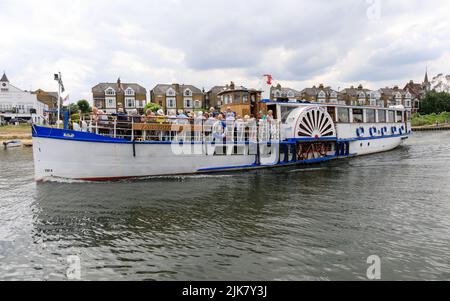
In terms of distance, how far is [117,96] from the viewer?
71.4m

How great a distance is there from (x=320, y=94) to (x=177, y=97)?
130 feet

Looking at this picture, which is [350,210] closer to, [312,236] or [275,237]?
[312,236]

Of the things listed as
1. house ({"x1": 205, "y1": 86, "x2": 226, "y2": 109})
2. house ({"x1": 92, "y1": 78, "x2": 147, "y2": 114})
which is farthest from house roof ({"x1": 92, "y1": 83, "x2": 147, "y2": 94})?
house ({"x1": 205, "y1": 86, "x2": 226, "y2": 109})

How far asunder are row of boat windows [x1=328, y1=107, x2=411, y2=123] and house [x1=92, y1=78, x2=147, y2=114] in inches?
2155

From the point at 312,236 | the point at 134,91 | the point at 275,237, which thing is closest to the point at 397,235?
the point at 312,236

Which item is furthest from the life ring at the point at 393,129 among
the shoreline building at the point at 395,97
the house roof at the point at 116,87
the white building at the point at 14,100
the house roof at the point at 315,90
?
the shoreline building at the point at 395,97

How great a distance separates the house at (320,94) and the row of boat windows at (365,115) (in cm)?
5912

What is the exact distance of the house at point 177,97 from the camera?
73.9 metres

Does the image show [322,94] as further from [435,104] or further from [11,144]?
[11,144]

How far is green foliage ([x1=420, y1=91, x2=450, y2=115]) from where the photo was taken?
82.9 metres

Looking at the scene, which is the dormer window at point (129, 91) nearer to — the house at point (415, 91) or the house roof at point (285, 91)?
the house roof at point (285, 91)

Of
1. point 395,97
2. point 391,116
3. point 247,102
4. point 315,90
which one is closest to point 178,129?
point 247,102

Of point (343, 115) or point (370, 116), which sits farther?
point (370, 116)
